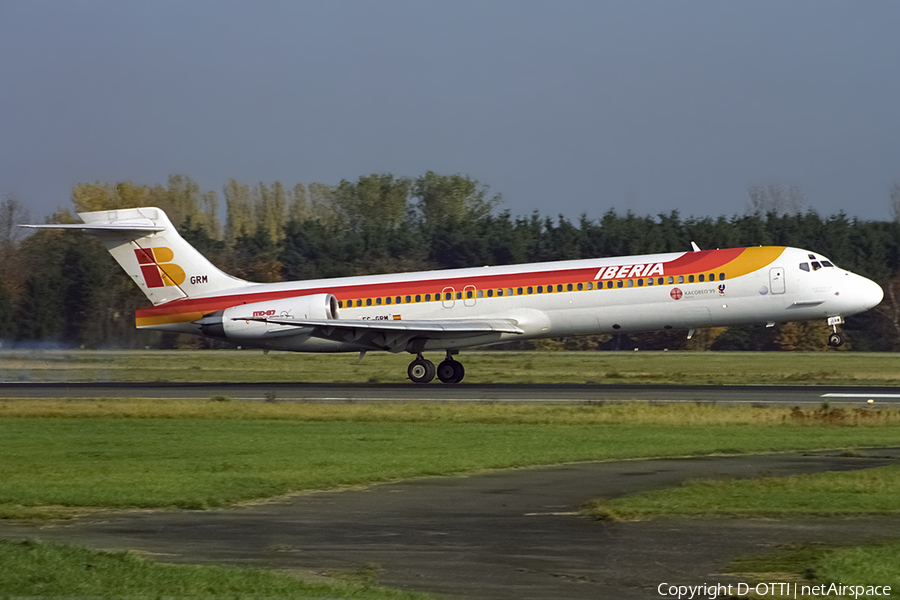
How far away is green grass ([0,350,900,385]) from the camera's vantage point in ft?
128

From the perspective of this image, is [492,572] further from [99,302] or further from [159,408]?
[99,302]

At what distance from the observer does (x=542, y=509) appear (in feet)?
42.9

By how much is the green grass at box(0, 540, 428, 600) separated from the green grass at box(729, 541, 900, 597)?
3.07 meters

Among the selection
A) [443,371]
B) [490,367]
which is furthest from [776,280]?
[490,367]

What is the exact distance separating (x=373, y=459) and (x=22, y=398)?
17.8 m

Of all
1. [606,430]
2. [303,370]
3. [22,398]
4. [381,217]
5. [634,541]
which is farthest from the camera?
[381,217]

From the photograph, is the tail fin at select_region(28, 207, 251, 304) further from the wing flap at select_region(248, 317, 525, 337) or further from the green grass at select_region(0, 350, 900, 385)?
the green grass at select_region(0, 350, 900, 385)

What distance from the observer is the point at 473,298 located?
34.4m

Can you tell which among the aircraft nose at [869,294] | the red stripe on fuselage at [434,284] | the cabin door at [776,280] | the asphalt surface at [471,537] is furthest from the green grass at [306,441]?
the aircraft nose at [869,294]

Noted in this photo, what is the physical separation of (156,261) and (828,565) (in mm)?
30909

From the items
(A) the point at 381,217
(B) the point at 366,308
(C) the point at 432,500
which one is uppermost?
(A) the point at 381,217

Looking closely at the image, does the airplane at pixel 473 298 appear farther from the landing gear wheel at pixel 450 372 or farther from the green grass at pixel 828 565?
the green grass at pixel 828 565

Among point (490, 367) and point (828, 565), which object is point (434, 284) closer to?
point (490, 367)

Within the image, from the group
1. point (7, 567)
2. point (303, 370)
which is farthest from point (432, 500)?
point (303, 370)
